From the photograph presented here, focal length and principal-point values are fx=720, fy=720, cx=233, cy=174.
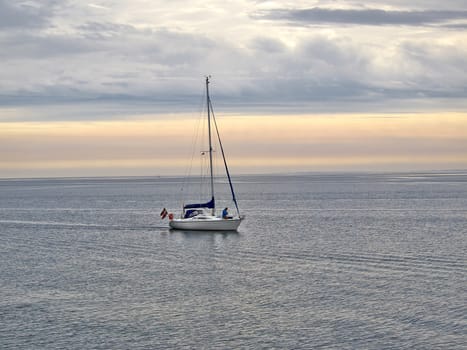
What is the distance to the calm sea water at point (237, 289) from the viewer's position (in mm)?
45781

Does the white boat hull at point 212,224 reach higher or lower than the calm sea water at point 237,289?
higher

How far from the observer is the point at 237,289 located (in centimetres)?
5981

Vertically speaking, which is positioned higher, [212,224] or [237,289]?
[212,224]

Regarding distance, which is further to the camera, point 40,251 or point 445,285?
point 40,251

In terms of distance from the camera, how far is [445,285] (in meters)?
59.7

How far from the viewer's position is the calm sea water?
45.8 m

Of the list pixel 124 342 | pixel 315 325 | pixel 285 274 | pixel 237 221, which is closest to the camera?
pixel 124 342

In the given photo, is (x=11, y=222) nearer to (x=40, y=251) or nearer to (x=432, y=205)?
(x=40, y=251)

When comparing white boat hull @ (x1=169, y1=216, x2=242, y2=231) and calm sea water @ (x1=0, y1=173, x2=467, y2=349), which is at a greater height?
white boat hull @ (x1=169, y1=216, x2=242, y2=231)

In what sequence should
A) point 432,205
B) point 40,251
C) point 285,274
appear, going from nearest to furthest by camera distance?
1. point 285,274
2. point 40,251
3. point 432,205

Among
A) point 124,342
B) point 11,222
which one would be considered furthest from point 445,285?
point 11,222

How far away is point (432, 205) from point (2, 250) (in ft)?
347

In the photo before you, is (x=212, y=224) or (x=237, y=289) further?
(x=212, y=224)

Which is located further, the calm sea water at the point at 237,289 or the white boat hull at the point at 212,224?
the white boat hull at the point at 212,224
